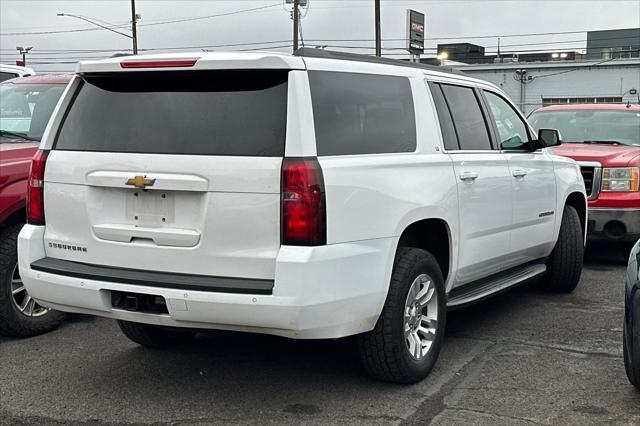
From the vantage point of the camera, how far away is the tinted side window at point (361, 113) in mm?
4090

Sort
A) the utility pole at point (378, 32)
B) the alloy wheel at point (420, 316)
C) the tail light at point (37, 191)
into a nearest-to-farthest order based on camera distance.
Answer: the tail light at point (37, 191)
the alloy wheel at point (420, 316)
the utility pole at point (378, 32)

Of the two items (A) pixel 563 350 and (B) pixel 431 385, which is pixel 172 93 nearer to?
(B) pixel 431 385

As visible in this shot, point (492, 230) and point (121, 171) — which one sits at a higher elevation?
point (121, 171)

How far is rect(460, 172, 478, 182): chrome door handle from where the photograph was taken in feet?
16.7

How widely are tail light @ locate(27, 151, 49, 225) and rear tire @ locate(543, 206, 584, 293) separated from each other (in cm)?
446

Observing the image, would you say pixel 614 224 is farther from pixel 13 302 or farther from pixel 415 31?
pixel 415 31

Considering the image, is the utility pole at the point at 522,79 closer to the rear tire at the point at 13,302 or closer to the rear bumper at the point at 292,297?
the rear tire at the point at 13,302

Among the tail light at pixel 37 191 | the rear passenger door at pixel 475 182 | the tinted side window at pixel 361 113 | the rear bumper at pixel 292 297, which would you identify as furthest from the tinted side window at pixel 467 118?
the tail light at pixel 37 191

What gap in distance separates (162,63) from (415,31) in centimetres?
3140

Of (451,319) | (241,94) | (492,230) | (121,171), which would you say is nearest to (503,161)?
(492,230)

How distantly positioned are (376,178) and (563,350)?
2097 millimetres

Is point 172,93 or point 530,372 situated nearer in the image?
point 172,93

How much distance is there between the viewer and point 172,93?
4199mm

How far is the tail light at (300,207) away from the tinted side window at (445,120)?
4.99 feet
